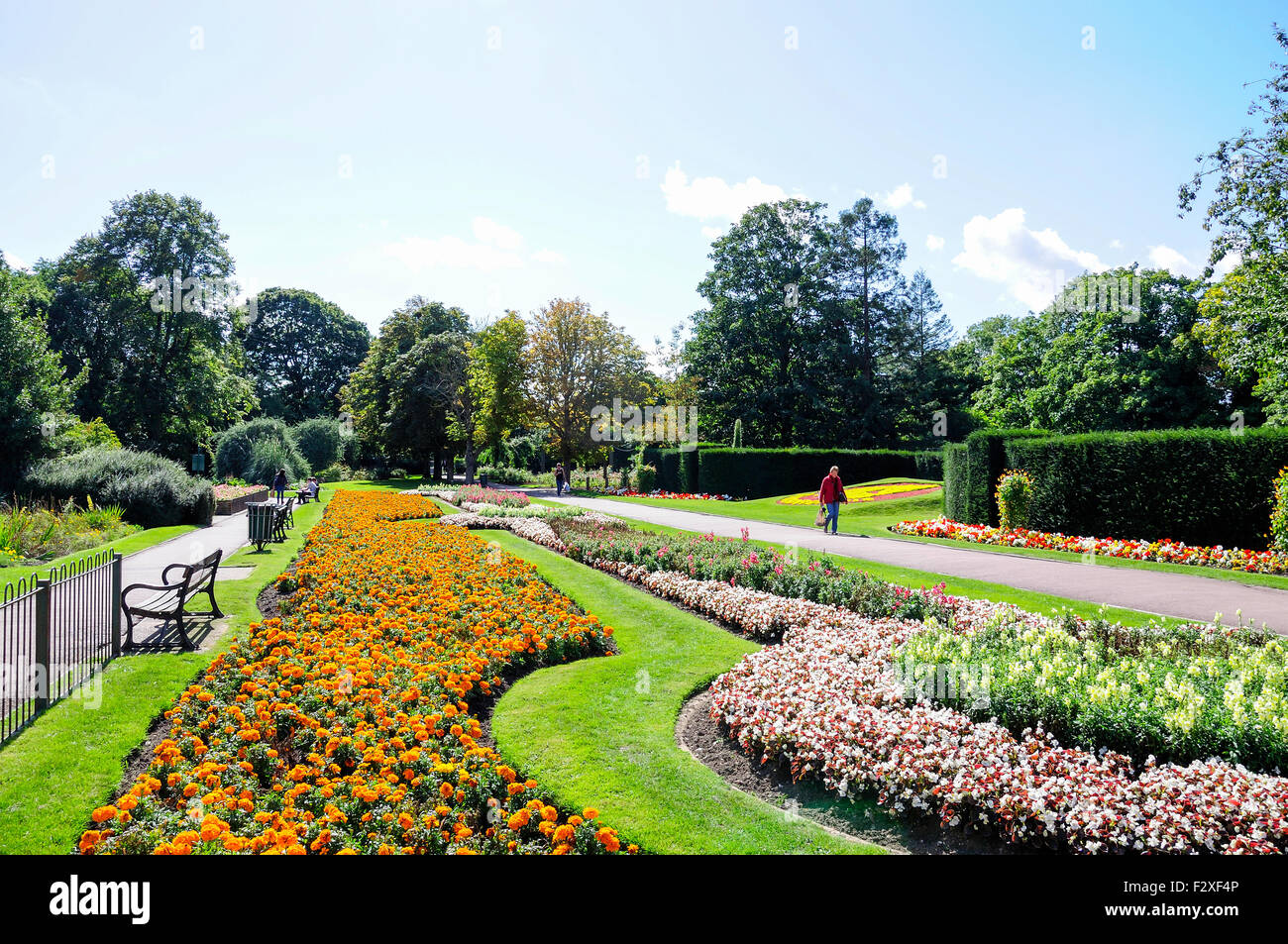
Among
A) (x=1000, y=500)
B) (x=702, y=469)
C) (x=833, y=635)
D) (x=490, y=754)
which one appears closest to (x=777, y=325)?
(x=702, y=469)

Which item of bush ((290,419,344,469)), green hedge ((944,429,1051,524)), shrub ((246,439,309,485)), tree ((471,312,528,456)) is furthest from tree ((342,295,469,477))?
green hedge ((944,429,1051,524))

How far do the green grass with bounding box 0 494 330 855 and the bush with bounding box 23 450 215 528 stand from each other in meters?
14.3

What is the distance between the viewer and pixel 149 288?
114 feet

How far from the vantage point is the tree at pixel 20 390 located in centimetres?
1967

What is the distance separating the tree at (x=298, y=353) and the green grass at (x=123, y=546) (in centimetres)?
4617

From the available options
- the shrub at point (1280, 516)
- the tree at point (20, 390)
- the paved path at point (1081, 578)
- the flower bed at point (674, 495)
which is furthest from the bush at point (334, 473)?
the shrub at point (1280, 516)

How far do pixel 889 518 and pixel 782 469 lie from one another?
9.99 meters

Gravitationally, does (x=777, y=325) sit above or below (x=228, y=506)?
above

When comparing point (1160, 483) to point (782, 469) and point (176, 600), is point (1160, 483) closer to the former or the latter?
point (176, 600)

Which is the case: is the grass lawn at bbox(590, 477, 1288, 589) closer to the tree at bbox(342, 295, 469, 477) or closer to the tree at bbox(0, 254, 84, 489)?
the tree at bbox(0, 254, 84, 489)

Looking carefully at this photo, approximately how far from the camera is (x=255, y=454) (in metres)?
33.6

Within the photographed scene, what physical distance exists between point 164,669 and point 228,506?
63.0ft
